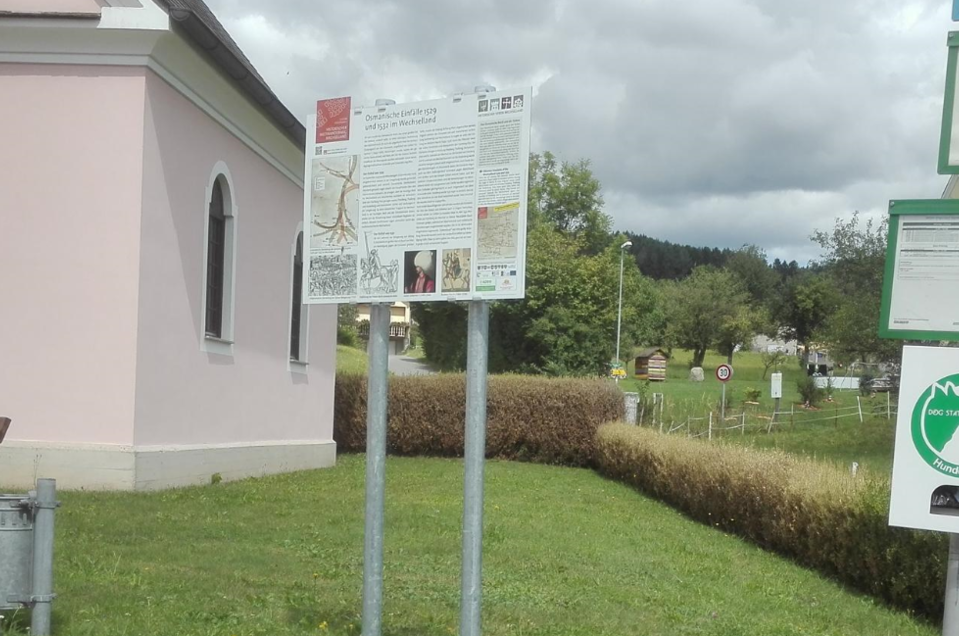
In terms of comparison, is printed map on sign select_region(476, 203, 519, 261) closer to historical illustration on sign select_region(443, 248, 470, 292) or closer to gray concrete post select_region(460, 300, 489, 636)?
historical illustration on sign select_region(443, 248, 470, 292)

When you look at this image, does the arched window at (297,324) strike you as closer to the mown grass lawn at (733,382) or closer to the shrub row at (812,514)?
the shrub row at (812,514)

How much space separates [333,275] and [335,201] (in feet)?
1.36

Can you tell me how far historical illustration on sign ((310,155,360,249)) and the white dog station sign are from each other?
3.00m

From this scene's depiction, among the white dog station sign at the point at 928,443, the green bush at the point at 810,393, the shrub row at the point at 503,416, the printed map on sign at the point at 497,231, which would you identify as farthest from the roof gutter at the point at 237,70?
the green bush at the point at 810,393

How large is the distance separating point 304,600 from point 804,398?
49.9 meters

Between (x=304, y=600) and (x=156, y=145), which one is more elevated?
(x=156, y=145)

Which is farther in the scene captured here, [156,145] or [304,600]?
[156,145]

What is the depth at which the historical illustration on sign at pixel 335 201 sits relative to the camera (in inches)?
216

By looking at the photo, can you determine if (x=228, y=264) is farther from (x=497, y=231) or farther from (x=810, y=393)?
(x=810, y=393)

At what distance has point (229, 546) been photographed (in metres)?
8.92

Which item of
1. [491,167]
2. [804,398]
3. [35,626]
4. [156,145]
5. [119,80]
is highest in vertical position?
[119,80]

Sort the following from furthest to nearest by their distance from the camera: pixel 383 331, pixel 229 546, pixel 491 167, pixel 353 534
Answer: pixel 353 534 → pixel 229 546 → pixel 383 331 → pixel 491 167

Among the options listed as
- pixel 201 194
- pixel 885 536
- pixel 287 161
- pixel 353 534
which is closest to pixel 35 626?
pixel 353 534

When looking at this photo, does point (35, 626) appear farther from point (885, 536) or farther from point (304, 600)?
point (885, 536)
